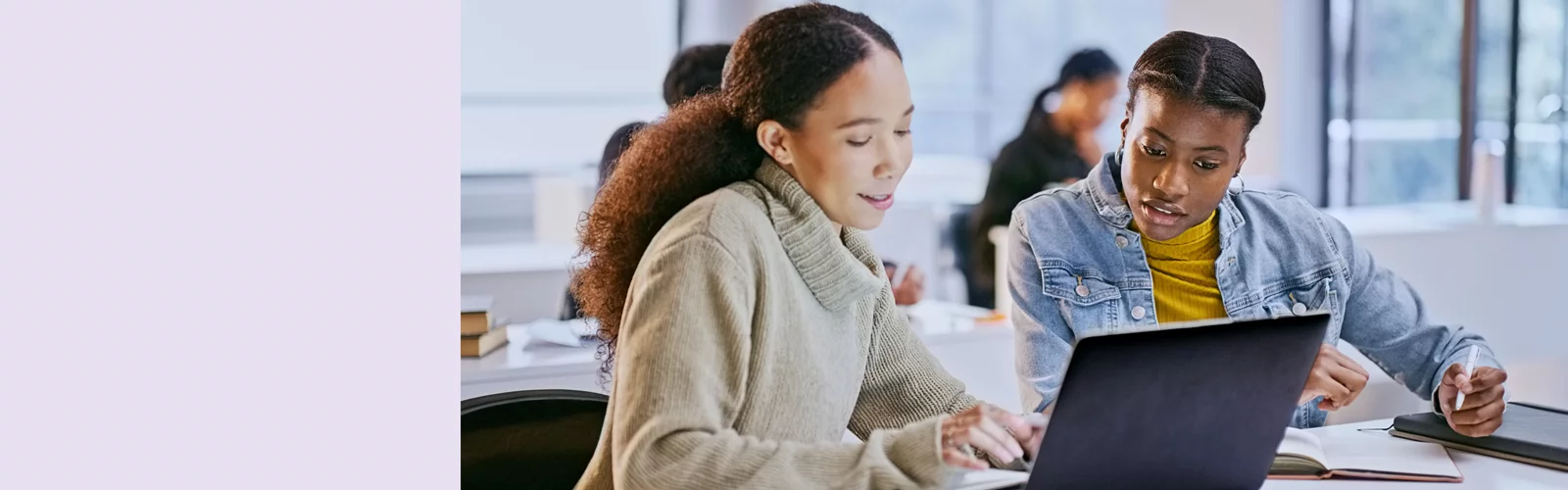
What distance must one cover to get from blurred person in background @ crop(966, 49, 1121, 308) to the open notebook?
2751mm

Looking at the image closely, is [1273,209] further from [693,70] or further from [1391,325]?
[693,70]

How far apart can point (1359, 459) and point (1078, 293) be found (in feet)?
1.21

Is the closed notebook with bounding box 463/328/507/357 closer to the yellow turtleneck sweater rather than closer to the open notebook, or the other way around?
the yellow turtleneck sweater

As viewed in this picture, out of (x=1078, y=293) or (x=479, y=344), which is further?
(x=479, y=344)

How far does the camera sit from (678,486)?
3.54 feet

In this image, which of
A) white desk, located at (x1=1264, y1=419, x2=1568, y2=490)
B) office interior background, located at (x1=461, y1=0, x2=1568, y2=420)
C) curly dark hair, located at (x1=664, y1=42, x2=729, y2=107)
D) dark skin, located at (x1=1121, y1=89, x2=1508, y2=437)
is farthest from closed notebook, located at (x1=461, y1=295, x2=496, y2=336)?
office interior background, located at (x1=461, y1=0, x2=1568, y2=420)

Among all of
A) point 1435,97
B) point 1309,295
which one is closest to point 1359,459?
point 1309,295

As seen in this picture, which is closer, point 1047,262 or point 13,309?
point 13,309

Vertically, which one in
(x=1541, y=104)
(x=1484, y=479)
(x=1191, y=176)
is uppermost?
(x=1541, y=104)

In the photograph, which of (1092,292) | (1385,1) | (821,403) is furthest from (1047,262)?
(1385,1)

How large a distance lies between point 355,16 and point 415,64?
49 millimetres

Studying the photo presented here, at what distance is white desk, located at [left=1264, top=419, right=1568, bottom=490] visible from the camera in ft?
4.74

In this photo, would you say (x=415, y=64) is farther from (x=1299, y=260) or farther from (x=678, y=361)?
(x=1299, y=260)

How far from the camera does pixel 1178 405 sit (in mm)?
1151
